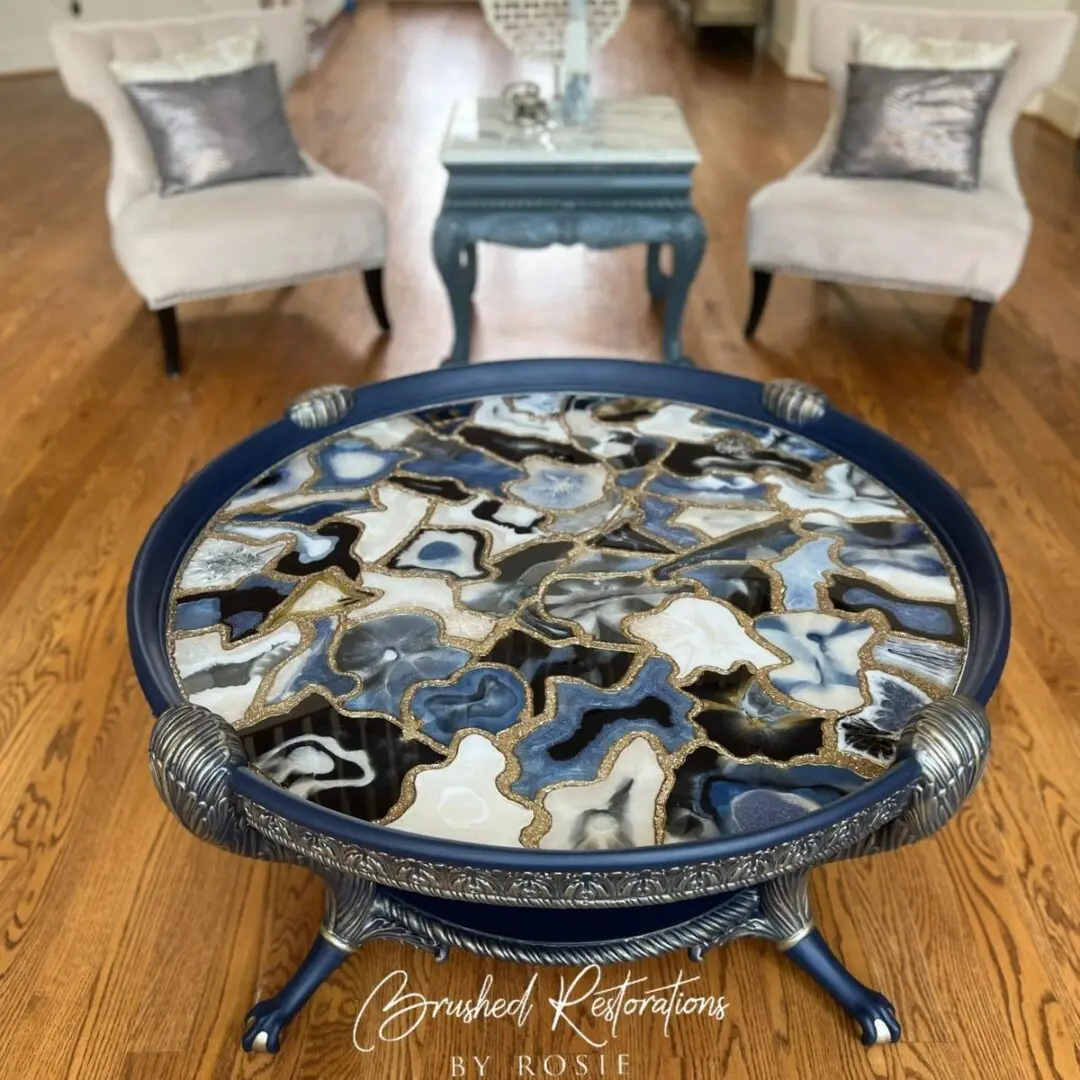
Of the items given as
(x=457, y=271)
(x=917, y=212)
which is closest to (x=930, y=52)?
(x=917, y=212)

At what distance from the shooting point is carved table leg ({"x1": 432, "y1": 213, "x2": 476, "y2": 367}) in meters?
2.61

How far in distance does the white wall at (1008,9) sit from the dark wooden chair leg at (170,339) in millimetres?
2763

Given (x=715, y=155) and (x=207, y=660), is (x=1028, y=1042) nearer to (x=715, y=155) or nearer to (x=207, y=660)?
(x=207, y=660)

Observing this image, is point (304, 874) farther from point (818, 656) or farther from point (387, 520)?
point (818, 656)

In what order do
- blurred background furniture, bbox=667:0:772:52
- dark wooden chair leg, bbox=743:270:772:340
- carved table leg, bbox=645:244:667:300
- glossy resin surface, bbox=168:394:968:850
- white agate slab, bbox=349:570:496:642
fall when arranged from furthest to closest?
blurred background furniture, bbox=667:0:772:52 < carved table leg, bbox=645:244:667:300 < dark wooden chair leg, bbox=743:270:772:340 < white agate slab, bbox=349:570:496:642 < glossy resin surface, bbox=168:394:968:850

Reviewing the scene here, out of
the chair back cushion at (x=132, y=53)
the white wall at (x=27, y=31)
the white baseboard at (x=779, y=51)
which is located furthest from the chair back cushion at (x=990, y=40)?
the white wall at (x=27, y=31)

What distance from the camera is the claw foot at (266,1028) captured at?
4.20 feet

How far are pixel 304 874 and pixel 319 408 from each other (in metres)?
0.69

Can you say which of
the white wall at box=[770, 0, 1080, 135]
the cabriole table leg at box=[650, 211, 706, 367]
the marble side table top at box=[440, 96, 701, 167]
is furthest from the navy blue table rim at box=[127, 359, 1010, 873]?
the white wall at box=[770, 0, 1080, 135]

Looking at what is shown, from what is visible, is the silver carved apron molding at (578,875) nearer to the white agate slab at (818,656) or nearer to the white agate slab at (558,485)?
the white agate slab at (818,656)

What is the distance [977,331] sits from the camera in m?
2.76

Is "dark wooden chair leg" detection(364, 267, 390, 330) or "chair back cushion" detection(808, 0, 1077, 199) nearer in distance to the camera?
"chair back cushion" detection(808, 0, 1077, 199)

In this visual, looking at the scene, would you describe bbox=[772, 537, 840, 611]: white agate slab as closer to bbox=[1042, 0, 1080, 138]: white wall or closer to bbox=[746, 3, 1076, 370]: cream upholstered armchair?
bbox=[746, 3, 1076, 370]: cream upholstered armchair

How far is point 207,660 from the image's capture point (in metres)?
1.25
